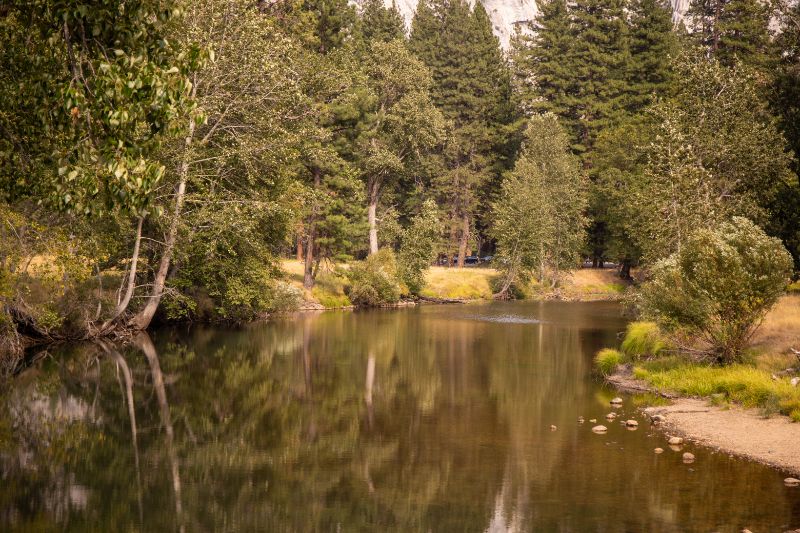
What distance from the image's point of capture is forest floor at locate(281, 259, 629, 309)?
68.2 m

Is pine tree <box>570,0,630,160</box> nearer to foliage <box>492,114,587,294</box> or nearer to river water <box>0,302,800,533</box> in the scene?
foliage <box>492,114,587,294</box>

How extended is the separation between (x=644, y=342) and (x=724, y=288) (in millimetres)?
7309

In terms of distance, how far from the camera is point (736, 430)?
73.5 ft

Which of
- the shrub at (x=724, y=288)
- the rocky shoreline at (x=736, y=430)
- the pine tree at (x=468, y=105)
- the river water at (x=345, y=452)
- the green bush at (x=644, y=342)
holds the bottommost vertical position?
the river water at (x=345, y=452)

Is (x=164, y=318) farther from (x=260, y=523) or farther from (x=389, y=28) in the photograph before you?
(x=389, y=28)

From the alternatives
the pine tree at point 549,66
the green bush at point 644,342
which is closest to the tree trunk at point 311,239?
the green bush at point 644,342

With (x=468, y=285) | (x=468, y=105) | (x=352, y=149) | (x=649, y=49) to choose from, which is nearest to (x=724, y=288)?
(x=352, y=149)

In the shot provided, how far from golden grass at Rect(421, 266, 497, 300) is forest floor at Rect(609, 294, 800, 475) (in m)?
45.4

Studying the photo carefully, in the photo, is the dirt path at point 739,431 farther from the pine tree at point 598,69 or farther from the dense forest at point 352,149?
the pine tree at point 598,69

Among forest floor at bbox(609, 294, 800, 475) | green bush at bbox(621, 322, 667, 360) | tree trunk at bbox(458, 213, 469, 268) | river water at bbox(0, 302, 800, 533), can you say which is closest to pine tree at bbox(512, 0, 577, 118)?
tree trunk at bbox(458, 213, 469, 268)

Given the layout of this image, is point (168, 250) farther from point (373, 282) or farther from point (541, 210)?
point (541, 210)

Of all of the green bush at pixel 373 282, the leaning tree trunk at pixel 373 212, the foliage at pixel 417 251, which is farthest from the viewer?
the leaning tree trunk at pixel 373 212

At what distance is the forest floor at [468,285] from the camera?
224 ft

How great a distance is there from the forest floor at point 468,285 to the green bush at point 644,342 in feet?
107
